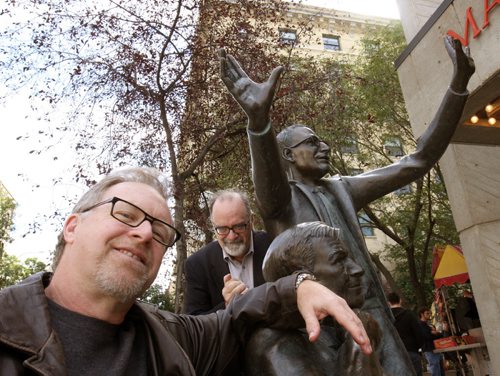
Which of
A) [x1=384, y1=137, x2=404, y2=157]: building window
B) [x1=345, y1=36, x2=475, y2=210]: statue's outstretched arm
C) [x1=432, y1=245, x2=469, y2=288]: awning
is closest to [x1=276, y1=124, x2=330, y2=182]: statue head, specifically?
[x1=345, y1=36, x2=475, y2=210]: statue's outstretched arm

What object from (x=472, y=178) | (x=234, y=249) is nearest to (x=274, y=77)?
(x=234, y=249)

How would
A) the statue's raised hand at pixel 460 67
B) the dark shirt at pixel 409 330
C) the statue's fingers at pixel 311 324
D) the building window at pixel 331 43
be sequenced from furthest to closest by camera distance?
the building window at pixel 331 43
the dark shirt at pixel 409 330
the statue's raised hand at pixel 460 67
the statue's fingers at pixel 311 324

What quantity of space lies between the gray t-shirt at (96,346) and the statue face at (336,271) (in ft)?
2.08

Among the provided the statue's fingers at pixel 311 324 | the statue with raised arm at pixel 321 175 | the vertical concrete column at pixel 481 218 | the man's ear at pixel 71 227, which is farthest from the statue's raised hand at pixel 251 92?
the vertical concrete column at pixel 481 218

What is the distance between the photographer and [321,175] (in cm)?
261

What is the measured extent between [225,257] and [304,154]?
31.4 inches

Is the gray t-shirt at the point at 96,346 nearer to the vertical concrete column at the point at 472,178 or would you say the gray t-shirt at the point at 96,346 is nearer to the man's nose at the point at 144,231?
the man's nose at the point at 144,231

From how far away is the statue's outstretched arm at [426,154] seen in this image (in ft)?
8.98

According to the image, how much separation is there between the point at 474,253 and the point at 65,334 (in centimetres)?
598

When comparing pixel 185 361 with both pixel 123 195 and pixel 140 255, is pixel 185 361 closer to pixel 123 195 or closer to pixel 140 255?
pixel 140 255

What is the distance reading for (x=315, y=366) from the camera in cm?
134

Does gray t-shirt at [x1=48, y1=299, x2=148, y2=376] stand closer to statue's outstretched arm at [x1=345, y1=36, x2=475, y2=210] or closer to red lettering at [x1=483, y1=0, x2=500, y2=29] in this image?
statue's outstretched arm at [x1=345, y1=36, x2=475, y2=210]

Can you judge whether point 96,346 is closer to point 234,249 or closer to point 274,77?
point 234,249

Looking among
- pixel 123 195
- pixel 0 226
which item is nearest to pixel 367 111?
pixel 123 195
